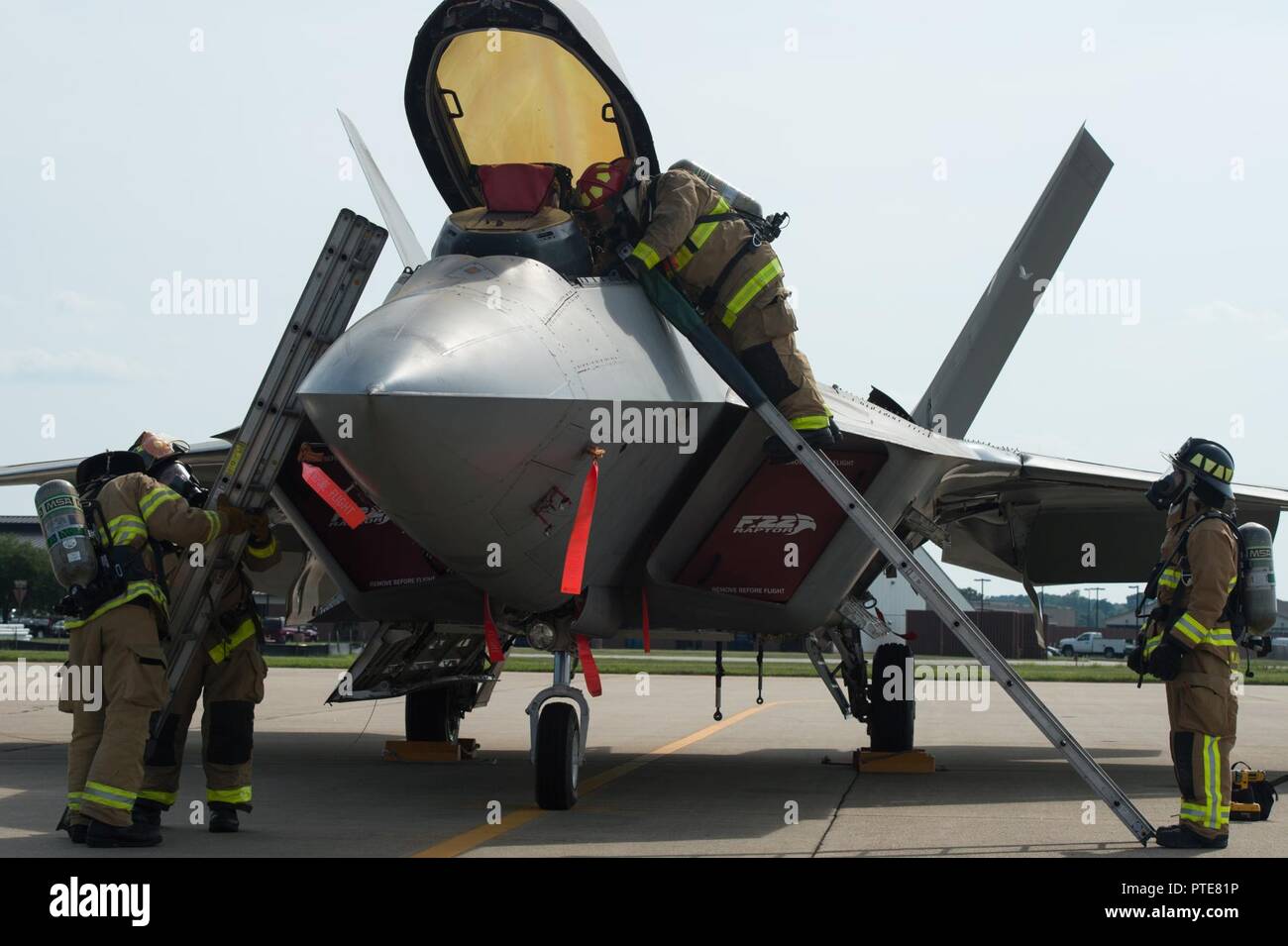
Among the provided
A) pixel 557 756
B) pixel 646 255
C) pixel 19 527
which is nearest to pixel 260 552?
pixel 557 756

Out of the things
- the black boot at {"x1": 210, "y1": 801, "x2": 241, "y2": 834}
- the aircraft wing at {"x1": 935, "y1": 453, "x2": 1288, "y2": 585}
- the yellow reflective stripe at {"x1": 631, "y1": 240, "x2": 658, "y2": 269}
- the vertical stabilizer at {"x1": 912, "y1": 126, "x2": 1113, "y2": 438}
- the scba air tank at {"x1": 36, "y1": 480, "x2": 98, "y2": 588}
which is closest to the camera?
the scba air tank at {"x1": 36, "y1": 480, "x2": 98, "y2": 588}

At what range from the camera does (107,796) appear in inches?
257

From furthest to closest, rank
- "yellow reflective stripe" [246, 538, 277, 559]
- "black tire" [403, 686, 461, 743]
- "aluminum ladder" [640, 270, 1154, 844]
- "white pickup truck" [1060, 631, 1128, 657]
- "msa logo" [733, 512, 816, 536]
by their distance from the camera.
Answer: "white pickup truck" [1060, 631, 1128, 657]
"black tire" [403, 686, 461, 743]
"msa logo" [733, 512, 816, 536]
"yellow reflective stripe" [246, 538, 277, 559]
"aluminum ladder" [640, 270, 1154, 844]

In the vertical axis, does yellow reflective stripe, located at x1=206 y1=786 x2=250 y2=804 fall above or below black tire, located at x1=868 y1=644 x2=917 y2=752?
above

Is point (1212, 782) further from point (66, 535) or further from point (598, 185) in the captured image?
point (66, 535)

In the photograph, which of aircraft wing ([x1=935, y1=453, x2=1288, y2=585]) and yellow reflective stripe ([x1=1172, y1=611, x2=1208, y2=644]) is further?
aircraft wing ([x1=935, y1=453, x2=1288, y2=585])

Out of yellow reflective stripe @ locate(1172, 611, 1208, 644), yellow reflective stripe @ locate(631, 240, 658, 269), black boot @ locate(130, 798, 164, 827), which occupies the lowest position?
black boot @ locate(130, 798, 164, 827)

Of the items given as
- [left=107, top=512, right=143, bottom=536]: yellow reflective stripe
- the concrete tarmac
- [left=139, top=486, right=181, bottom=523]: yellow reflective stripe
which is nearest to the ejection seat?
[left=139, top=486, right=181, bottom=523]: yellow reflective stripe

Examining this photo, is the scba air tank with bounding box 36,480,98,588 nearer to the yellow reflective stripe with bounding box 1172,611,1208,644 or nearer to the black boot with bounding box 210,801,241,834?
the black boot with bounding box 210,801,241,834

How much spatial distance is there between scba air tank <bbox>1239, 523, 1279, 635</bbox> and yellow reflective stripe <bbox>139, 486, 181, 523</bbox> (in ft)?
17.5

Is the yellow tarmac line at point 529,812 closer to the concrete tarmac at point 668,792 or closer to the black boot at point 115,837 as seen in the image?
the concrete tarmac at point 668,792

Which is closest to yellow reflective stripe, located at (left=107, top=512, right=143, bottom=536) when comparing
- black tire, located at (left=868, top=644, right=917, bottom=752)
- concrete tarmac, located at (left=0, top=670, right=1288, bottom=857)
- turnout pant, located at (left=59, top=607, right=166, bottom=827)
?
turnout pant, located at (left=59, top=607, right=166, bottom=827)
